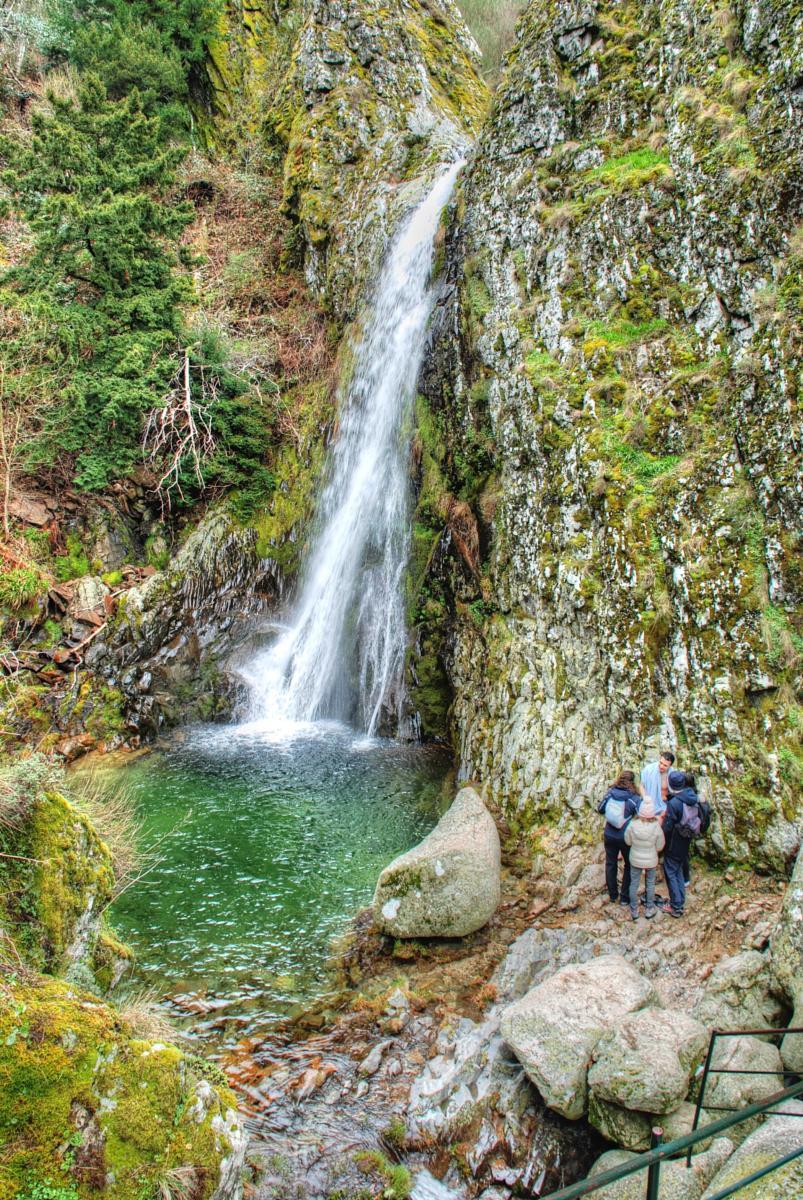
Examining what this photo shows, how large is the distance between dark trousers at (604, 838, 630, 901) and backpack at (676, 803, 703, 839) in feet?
2.12

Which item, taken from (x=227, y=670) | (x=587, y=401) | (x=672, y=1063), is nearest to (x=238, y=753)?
(x=227, y=670)

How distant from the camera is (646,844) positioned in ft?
23.3

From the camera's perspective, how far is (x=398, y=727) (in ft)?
46.1

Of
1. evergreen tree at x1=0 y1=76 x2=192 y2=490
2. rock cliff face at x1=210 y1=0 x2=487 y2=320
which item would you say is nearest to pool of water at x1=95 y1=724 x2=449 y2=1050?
evergreen tree at x1=0 y1=76 x2=192 y2=490

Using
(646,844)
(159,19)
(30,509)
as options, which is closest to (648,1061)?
(646,844)

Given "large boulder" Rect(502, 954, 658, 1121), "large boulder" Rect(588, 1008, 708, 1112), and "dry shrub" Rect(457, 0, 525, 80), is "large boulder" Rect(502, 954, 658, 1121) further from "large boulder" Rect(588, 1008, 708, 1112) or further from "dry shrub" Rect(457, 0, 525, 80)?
"dry shrub" Rect(457, 0, 525, 80)

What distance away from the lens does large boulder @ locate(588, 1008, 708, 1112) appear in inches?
186

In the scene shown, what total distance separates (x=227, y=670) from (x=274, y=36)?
82.5 feet

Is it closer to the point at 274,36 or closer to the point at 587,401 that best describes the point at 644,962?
the point at 587,401

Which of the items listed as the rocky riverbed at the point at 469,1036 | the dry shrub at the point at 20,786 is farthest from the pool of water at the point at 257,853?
the dry shrub at the point at 20,786

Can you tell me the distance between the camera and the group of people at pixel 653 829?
7.05 metres

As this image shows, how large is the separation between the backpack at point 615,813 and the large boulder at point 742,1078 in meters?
2.38

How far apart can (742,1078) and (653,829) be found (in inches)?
98.0

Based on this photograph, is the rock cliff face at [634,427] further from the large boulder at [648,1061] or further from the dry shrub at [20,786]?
the dry shrub at [20,786]
